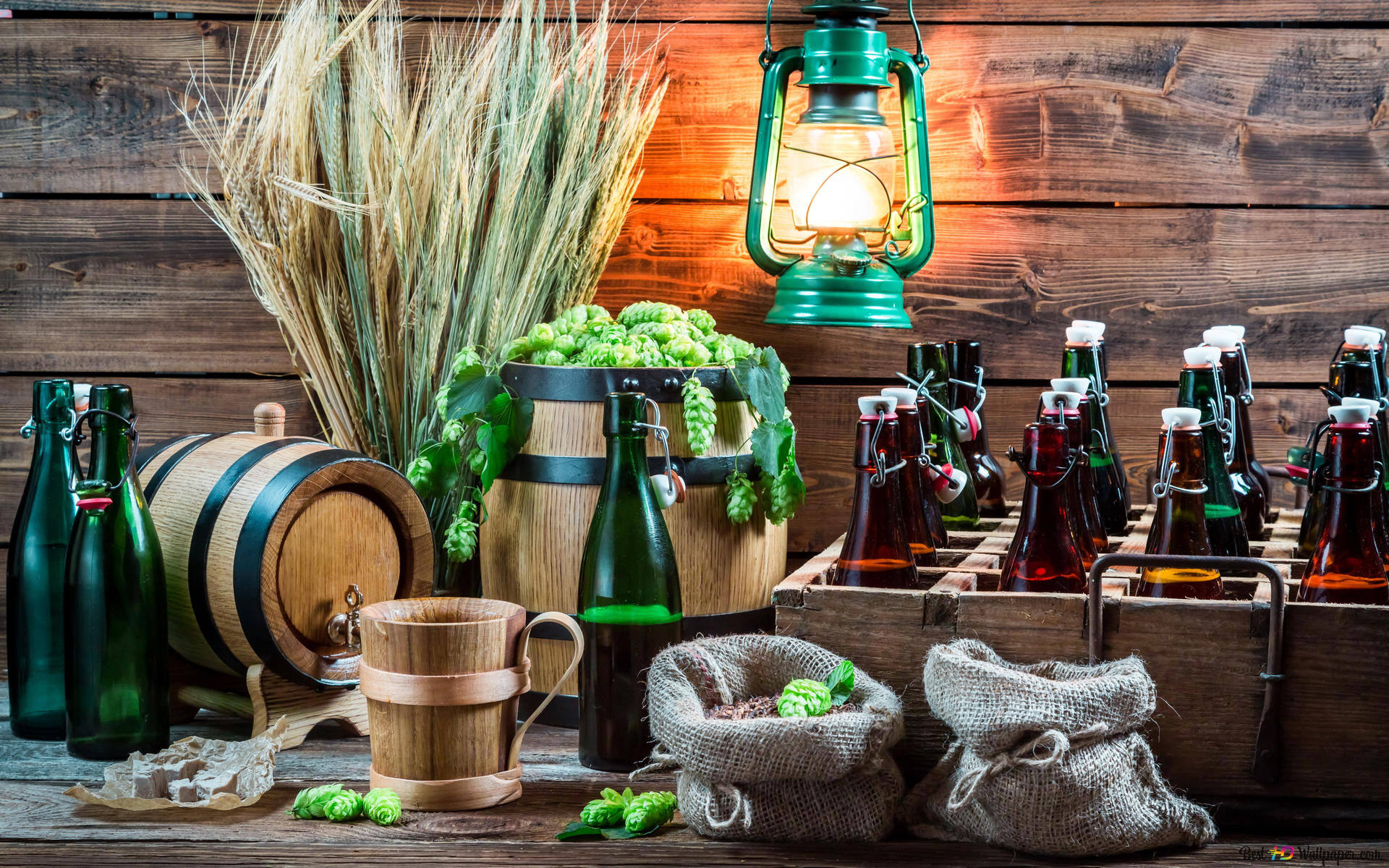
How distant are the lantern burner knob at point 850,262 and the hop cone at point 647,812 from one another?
73 cm

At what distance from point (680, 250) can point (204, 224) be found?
66 centimetres

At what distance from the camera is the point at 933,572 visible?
3.83 feet

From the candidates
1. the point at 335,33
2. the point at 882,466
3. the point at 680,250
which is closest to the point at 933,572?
the point at 882,466

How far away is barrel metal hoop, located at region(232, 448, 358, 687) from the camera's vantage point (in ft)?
3.75

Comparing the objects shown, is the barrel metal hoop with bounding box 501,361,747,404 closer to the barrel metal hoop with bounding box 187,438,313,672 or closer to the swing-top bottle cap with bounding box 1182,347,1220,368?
the barrel metal hoop with bounding box 187,438,313,672

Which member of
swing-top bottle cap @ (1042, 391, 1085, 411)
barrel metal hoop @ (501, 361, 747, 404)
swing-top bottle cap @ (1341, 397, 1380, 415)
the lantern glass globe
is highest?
the lantern glass globe

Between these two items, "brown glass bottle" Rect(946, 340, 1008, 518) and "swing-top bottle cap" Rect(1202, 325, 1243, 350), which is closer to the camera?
"swing-top bottle cap" Rect(1202, 325, 1243, 350)

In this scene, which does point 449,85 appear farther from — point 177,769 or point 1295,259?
point 1295,259

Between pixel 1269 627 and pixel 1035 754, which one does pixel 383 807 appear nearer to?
pixel 1035 754

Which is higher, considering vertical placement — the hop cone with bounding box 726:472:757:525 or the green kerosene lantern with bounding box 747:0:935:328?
the green kerosene lantern with bounding box 747:0:935:328

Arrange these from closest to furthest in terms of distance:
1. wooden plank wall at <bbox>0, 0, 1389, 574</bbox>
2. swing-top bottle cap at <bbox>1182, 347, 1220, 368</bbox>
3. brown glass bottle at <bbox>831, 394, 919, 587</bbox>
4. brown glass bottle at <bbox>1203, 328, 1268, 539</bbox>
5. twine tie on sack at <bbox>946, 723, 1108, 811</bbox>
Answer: twine tie on sack at <bbox>946, 723, 1108, 811</bbox>
brown glass bottle at <bbox>831, 394, 919, 587</bbox>
swing-top bottle cap at <bbox>1182, 347, 1220, 368</bbox>
brown glass bottle at <bbox>1203, 328, 1268, 539</bbox>
wooden plank wall at <bbox>0, 0, 1389, 574</bbox>

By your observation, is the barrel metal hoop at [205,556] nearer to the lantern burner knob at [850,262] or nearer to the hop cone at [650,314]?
the hop cone at [650,314]

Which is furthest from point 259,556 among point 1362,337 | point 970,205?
point 1362,337

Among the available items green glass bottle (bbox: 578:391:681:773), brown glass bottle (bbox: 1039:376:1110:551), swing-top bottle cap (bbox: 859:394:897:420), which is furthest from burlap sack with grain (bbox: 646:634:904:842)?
brown glass bottle (bbox: 1039:376:1110:551)
